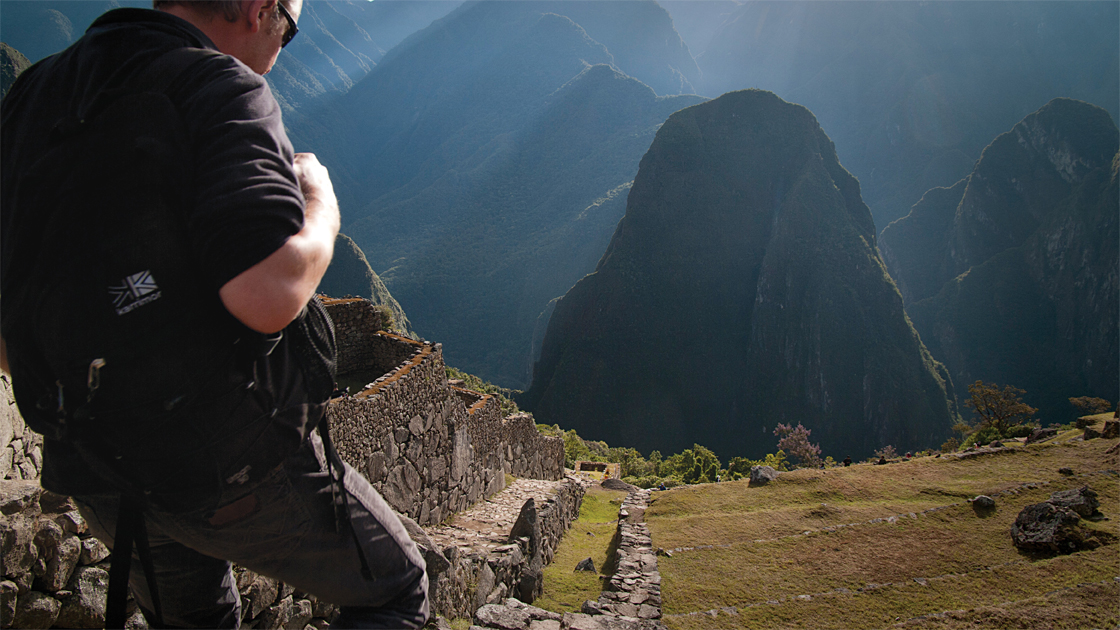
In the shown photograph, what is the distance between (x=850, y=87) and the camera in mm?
182125

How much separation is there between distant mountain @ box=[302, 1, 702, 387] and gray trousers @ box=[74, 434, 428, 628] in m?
96.1

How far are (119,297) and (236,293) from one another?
25 centimetres

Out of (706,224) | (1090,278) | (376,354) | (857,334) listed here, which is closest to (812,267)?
(857,334)

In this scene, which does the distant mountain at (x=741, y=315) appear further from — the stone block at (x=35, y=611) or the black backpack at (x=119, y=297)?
the black backpack at (x=119, y=297)

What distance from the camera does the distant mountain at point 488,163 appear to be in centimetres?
10694

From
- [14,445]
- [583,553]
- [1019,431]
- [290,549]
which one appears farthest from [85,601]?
[1019,431]

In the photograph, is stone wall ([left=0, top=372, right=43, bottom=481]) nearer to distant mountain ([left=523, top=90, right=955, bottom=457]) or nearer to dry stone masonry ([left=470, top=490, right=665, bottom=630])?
dry stone masonry ([left=470, top=490, right=665, bottom=630])

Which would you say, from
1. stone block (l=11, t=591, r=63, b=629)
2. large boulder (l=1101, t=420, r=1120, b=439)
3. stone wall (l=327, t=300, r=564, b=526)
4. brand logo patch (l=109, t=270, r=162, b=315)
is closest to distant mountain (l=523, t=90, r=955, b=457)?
large boulder (l=1101, t=420, r=1120, b=439)

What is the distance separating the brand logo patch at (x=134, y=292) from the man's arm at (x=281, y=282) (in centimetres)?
14

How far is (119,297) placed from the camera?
1193 millimetres

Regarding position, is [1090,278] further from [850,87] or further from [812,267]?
[850,87]

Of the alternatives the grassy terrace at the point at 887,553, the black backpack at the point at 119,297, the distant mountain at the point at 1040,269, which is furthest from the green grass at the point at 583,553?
the distant mountain at the point at 1040,269

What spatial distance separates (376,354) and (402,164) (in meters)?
135

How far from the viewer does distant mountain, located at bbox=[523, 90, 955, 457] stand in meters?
75.2
